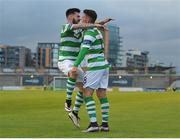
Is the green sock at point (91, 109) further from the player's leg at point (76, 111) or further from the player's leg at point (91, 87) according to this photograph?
the player's leg at point (76, 111)

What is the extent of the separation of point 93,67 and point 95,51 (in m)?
0.30

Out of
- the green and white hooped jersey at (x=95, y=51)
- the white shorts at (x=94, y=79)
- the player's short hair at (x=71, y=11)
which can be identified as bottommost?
the white shorts at (x=94, y=79)

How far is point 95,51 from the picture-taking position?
10000mm

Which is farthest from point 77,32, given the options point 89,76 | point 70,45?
point 89,76

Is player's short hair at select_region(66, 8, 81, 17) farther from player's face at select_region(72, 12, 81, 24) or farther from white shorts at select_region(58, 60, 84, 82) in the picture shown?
white shorts at select_region(58, 60, 84, 82)

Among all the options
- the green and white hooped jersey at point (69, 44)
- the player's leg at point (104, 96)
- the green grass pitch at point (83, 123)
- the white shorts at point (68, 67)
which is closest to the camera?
the green grass pitch at point (83, 123)

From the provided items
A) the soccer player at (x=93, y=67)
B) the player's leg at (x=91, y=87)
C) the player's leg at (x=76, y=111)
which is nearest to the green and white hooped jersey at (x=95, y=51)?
the soccer player at (x=93, y=67)

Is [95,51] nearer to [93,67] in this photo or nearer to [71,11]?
[93,67]

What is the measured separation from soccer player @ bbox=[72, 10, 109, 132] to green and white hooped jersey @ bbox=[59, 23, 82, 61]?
547 mm

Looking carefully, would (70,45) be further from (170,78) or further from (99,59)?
(170,78)

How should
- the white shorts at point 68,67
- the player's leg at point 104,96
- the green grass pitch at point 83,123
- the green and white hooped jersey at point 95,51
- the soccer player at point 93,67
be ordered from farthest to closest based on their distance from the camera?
the white shorts at point 68,67 < the player's leg at point 104,96 < the green and white hooped jersey at point 95,51 < the soccer player at point 93,67 < the green grass pitch at point 83,123

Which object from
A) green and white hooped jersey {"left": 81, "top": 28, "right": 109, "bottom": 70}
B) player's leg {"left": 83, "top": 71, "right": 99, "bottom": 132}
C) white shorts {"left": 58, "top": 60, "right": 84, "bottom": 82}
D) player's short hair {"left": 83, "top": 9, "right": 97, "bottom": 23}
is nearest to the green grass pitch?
player's leg {"left": 83, "top": 71, "right": 99, "bottom": 132}

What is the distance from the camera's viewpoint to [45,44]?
175 meters

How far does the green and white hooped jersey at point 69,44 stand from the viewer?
10.6 m
